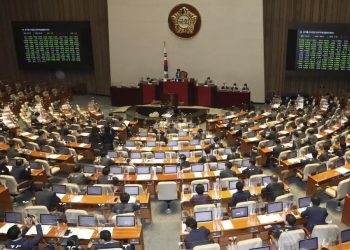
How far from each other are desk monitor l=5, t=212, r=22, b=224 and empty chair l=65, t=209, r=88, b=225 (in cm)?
121

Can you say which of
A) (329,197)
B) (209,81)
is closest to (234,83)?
(209,81)

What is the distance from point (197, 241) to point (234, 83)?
18.7 m

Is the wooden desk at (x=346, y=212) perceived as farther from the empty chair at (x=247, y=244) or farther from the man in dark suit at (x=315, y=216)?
the empty chair at (x=247, y=244)

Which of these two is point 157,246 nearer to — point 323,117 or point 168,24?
point 323,117

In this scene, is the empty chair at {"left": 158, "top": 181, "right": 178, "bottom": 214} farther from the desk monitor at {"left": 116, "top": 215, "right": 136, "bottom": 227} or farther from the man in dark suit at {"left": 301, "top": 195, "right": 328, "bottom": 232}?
the man in dark suit at {"left": 301, "top": 195, "right": 328, "bottom": 232}

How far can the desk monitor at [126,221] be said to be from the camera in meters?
9.27

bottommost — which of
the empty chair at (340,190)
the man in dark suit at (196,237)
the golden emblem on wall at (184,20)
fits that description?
the empty chair at (340,190)

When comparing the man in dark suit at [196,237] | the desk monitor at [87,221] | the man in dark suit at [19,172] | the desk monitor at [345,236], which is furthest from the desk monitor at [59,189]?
the desk monitor at [345,236]

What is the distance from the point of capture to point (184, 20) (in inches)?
1003

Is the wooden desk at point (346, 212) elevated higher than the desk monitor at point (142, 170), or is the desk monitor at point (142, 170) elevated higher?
the desk monitor at point (142, 170)

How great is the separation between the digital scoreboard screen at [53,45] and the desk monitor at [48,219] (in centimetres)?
1997

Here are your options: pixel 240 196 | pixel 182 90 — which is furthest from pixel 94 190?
pixel 182 90

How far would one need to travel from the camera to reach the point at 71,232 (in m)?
9.11

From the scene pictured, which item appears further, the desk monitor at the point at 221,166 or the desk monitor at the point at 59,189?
the desk monitor at the point at 221,166
